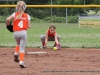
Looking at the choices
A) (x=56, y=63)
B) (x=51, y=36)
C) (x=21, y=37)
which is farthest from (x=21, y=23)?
(x=51, y=36)

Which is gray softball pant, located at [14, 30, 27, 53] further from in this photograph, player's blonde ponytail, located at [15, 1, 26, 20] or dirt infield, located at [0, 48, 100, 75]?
dirt infield, located at [0, 48, 100, 75]

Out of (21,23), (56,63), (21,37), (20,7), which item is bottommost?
(56,63)

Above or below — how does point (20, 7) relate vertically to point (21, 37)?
above

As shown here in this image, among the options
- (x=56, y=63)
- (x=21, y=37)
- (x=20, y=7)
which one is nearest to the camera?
(x=20, y=7)

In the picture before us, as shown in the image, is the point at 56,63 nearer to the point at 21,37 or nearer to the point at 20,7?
the point at 21,37

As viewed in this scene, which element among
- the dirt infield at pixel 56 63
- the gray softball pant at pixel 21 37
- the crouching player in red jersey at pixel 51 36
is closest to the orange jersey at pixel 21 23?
the gray softball pant at pixel 21 37

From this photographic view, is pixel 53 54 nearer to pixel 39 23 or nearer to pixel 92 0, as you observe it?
pixel 39 23

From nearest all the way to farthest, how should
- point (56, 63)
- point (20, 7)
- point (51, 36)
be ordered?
point (20, 7) → point (56, 63) → point (51, 36)

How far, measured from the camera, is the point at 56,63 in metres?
8.79

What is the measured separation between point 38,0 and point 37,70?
28.2 meters

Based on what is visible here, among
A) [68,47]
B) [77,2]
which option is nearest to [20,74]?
[68,47]

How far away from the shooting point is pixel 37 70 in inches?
303

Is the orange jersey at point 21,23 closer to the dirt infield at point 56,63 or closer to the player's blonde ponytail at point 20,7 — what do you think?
the player's blonde ponytail at point 20,7

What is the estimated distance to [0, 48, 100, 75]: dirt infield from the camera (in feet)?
24.5
